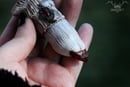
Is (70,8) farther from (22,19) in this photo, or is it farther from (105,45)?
(105,45)

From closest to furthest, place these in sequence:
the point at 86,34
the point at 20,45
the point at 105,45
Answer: the point at 20,45
the point at 86,34
the point at 105,45

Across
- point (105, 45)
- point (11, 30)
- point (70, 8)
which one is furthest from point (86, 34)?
point (105, 45)

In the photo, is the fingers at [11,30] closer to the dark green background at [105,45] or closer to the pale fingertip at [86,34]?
the pale fingertip at [86,34]

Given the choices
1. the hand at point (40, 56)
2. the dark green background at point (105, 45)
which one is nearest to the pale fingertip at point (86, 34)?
the hand at point (40, 56)

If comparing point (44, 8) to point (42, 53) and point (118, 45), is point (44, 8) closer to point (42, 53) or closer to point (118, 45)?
point (42, 53)

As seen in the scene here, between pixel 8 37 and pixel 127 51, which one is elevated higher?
pixel 8 37

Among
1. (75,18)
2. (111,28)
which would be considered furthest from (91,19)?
(75,18)

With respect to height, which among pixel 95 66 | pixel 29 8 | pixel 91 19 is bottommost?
pixel 95 66
